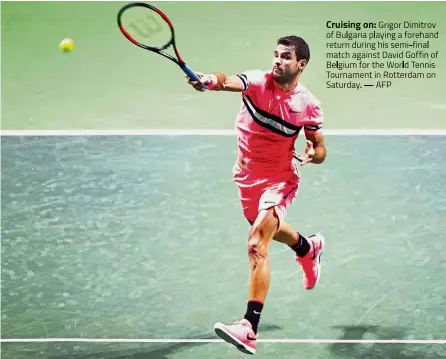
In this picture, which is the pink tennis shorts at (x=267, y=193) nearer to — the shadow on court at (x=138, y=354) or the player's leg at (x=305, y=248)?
the player's leg at (x=305, y=248)

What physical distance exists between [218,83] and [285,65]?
0.70m

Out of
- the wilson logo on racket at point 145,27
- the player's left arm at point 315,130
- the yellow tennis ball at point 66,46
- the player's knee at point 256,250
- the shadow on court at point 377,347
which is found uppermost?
the wilson logo on racket at point 145,27

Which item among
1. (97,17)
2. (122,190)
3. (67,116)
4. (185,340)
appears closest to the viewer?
(185,340)

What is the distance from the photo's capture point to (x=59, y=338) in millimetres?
6750

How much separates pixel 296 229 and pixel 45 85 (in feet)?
9.21

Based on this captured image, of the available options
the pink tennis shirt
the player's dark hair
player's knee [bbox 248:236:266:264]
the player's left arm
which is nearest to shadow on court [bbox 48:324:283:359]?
player's knee [bbox 248:236:266:264]

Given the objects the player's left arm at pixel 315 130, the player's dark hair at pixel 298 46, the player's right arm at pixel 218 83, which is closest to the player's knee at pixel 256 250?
the player's left arm at pixel 315 130

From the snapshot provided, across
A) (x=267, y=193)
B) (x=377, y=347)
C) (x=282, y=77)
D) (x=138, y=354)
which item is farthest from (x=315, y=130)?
(x=138, y=354)

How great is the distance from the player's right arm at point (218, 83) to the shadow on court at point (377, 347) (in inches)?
73.7

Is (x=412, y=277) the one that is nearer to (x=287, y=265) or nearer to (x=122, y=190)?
(x=287, y=265)

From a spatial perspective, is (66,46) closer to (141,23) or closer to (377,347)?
(141,23)

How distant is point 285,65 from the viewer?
21.5 feet

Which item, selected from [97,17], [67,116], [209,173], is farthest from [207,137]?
[97,17]

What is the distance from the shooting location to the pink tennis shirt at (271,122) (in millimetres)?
6504
